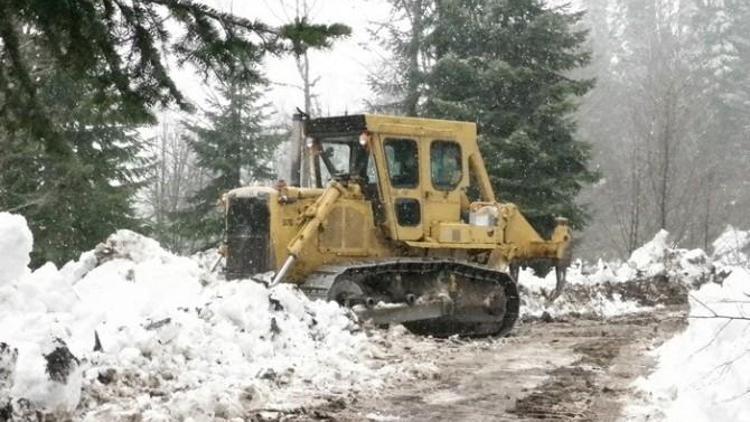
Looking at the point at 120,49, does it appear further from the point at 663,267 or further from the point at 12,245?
the point at 663,267

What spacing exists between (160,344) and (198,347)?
44 cm

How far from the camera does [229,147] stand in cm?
2661

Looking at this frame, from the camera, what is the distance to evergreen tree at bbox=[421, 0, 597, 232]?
21219 millimetres

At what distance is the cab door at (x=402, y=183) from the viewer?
11680 millimetres

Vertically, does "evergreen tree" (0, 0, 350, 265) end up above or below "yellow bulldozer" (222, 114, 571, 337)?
above

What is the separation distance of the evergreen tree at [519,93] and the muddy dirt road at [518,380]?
915cm

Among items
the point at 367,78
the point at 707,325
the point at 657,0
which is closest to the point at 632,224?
the point at 367,78

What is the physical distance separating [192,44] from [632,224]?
20094 mm

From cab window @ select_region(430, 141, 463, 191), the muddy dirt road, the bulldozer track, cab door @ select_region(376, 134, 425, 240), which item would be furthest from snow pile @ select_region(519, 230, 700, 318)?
cab door @ select_region(376, 134, 425, 240)

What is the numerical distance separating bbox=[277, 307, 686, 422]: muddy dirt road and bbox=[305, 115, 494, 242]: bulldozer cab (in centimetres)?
193

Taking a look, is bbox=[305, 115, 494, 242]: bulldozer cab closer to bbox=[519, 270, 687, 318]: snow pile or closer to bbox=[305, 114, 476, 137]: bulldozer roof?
bbox=[305, 114, 476, 137]: bulldozer roof

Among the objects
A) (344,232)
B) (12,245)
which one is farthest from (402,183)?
(12,245)

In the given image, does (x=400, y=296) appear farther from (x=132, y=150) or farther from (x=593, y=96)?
(x=593, y=96)

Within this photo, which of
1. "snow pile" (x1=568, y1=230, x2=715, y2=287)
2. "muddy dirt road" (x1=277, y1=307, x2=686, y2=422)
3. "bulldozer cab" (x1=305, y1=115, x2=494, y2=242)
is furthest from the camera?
"snow pile" (x1=568, y1=230, x2=715, y2=287)
